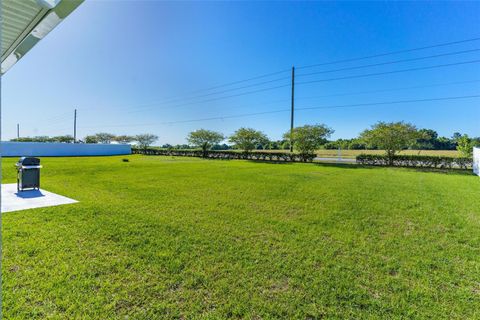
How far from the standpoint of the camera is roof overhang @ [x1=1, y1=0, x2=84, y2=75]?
8.39 ft

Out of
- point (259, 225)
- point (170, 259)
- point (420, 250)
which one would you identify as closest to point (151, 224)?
point (170, 259)

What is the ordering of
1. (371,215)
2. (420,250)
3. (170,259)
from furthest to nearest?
(371,215)
(420,250)
(170,259)

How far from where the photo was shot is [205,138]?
33.9 m

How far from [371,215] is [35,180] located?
9075mm

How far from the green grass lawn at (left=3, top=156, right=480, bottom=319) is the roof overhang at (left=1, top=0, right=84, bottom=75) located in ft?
9.74

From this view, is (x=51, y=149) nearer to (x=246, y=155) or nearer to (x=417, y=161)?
(x=246, y=155)

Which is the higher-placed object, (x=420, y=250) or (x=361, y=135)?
(x=361, y=135)

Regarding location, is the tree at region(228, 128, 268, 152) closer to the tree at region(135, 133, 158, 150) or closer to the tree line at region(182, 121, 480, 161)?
the tree line at region(182, 121, 480, 161)

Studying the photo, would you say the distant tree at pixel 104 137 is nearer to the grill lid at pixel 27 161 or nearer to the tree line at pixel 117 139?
the tree line at pixel 117 139

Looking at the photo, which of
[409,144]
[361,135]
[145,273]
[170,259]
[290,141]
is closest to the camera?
[145,273]

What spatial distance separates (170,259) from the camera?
3.37 m

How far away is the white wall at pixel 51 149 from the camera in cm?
2561

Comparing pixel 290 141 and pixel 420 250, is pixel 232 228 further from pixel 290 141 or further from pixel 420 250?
pixel 290 141

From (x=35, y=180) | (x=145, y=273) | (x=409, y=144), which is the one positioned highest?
(x=409, y=144)
